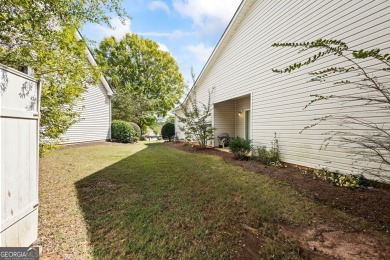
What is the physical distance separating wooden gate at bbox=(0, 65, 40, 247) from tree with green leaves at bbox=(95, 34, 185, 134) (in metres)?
18.7

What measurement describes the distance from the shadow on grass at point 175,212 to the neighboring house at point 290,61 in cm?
188

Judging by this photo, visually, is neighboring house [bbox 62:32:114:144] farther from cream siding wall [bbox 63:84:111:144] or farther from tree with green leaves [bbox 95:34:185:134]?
tree with green leaves [bbox 95:34:185:134]

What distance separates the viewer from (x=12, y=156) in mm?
1677

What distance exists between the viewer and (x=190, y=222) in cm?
A: 256

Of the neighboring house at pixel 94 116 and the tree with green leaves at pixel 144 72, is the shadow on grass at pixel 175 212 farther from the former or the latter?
the tree with green leaves at pixel 144 72

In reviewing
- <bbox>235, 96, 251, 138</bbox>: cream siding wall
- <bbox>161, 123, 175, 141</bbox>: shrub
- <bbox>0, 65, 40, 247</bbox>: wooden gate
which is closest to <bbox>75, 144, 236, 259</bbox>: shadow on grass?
<bbox>0, 65, 40, 247</bbox>: wooden gate

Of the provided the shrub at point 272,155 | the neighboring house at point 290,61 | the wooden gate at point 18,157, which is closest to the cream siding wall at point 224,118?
the neighboring house at point 290,61

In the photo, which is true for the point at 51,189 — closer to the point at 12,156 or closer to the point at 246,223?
the point at 12,156

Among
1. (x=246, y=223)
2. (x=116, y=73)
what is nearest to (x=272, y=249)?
(x=246, y=223)

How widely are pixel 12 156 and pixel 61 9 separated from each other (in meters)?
2.82

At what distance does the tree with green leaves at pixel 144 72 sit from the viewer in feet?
70.5

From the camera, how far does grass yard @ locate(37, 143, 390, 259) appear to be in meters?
1.98

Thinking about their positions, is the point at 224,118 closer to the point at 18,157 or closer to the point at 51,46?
the point at 51,46

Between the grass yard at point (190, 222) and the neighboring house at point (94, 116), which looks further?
the neighboring house at point (94, 116)
